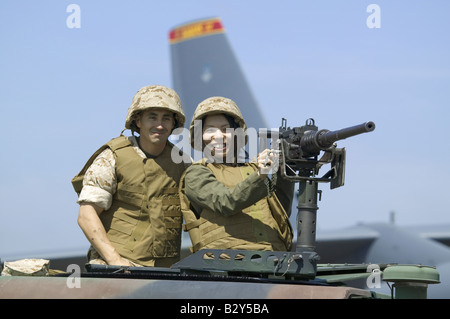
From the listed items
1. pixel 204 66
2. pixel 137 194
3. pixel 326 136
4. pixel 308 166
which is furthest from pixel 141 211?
pixel 204 66

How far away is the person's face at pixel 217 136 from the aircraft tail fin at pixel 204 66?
73.1 ft

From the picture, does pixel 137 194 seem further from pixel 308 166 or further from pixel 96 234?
pixel 308 166

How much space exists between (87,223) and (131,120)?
2.99 feet

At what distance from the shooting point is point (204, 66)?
3106 cm

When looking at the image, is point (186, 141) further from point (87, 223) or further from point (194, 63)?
point (194, 63)

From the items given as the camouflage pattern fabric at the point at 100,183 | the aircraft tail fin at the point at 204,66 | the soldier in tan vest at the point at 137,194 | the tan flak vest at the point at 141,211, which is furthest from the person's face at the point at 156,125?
the aircraft tail fin at the point at 204,66

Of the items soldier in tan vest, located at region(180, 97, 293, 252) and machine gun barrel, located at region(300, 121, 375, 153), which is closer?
machine gun barrel, located at region(300, 121, 375, 153)

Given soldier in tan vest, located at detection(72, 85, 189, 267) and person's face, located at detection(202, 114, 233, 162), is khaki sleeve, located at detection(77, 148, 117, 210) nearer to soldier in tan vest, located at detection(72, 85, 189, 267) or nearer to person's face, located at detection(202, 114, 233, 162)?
soldier in tan vest, located at detection(72, 85, 189, 267)

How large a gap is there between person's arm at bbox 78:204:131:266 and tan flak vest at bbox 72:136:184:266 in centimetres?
15

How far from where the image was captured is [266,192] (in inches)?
207

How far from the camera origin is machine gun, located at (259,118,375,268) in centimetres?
500

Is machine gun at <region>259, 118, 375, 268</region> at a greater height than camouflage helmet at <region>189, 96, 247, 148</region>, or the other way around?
camouflage helmet at <region>189, 96, 247, 148</region>

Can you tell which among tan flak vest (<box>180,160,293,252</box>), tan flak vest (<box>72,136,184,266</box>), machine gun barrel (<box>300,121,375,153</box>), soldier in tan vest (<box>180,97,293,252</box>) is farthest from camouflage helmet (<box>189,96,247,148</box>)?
machine gun barrel (<box>300,121,375,153</box>)
